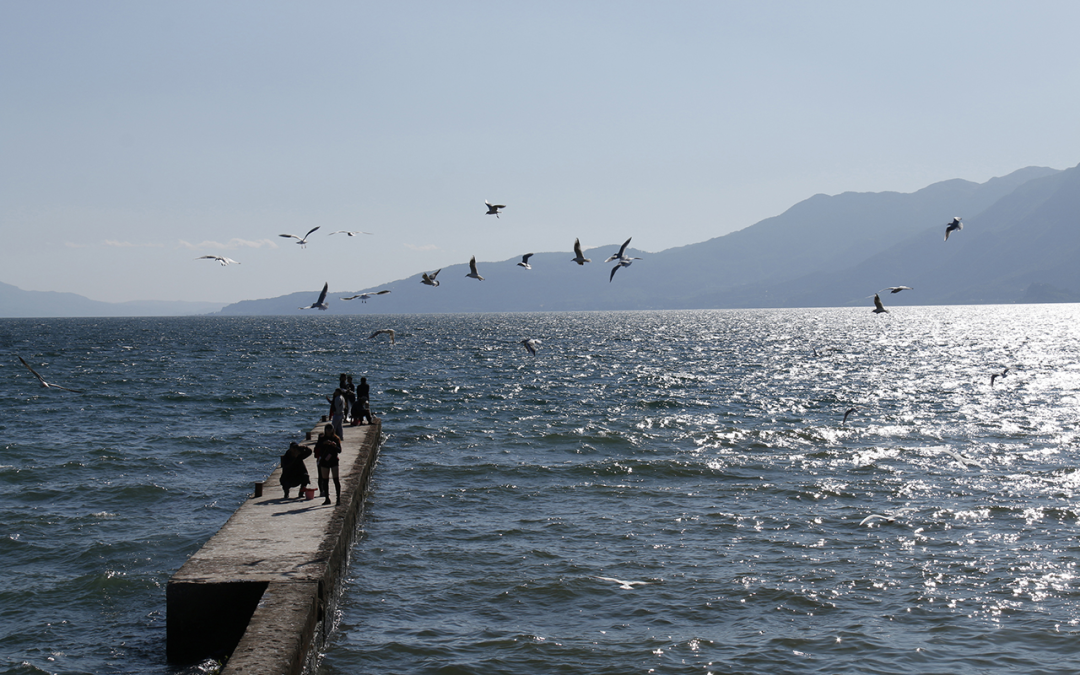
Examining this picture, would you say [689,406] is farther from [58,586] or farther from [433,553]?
[58,586]

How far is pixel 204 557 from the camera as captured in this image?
12.7m

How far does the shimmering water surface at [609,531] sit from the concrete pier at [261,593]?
647 mm

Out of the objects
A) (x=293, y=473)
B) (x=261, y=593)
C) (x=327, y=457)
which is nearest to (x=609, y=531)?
(x=327, y=457)

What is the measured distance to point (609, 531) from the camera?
17922mm

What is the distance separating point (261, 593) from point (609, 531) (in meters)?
8.68

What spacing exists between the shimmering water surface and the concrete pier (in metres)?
0.65

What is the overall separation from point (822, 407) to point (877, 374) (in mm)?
22722

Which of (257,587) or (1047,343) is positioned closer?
(257,587)

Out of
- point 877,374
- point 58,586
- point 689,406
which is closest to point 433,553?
point 58,586

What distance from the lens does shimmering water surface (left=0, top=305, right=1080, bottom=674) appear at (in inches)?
475

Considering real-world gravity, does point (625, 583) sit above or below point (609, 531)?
below

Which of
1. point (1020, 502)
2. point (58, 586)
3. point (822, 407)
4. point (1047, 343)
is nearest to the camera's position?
point (58, 586)

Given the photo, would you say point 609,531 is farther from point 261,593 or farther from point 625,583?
point 261,593

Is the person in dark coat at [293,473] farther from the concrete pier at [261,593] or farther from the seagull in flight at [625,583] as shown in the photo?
the seagull in flight at [625,583]
